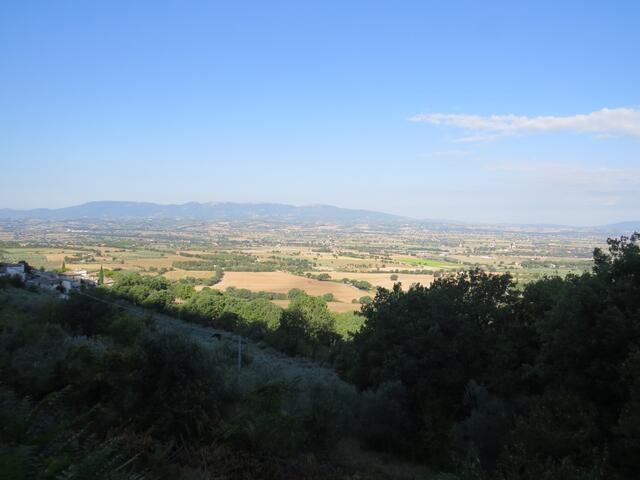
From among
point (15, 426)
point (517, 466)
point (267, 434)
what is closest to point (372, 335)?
point (267, 434)

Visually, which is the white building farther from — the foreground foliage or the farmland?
the foreground foliage

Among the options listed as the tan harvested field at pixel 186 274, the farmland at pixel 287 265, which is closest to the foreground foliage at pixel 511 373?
the farmland at pixel 287 265

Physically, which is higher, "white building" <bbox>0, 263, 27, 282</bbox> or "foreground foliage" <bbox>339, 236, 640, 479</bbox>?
"foreground foliage" <bbox>339, 236, 640, 479</bbox>

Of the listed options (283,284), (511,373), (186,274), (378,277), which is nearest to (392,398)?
(511,373)

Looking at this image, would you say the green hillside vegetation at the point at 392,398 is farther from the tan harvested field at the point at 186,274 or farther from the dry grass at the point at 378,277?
the tan harvested field at the point at 186,274

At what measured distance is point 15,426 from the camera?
16.2 feet

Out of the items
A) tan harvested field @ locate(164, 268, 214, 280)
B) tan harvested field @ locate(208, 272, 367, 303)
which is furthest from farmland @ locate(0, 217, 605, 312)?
tan harvested field @ locate(164, 268, 214, 280)

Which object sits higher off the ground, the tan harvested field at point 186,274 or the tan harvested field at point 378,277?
the tan harvested field at point 378,277

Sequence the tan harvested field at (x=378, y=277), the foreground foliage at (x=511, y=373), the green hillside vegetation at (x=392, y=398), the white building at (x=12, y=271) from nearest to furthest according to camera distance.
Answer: the green hillside vegetation at (x=392, y=398), the foreground foliage at (x=511, y=373), the white building at (x=12, y=271), the tan harvested field at (x=378, y=277)

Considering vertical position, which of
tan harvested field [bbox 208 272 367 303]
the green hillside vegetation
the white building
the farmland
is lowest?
tan harvested field [bbox 208 272 367 303]

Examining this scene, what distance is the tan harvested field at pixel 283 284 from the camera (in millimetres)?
43656

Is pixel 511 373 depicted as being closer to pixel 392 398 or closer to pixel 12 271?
pixel 392 398

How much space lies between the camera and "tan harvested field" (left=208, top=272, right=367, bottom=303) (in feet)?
143

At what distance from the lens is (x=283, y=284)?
4856 cm
